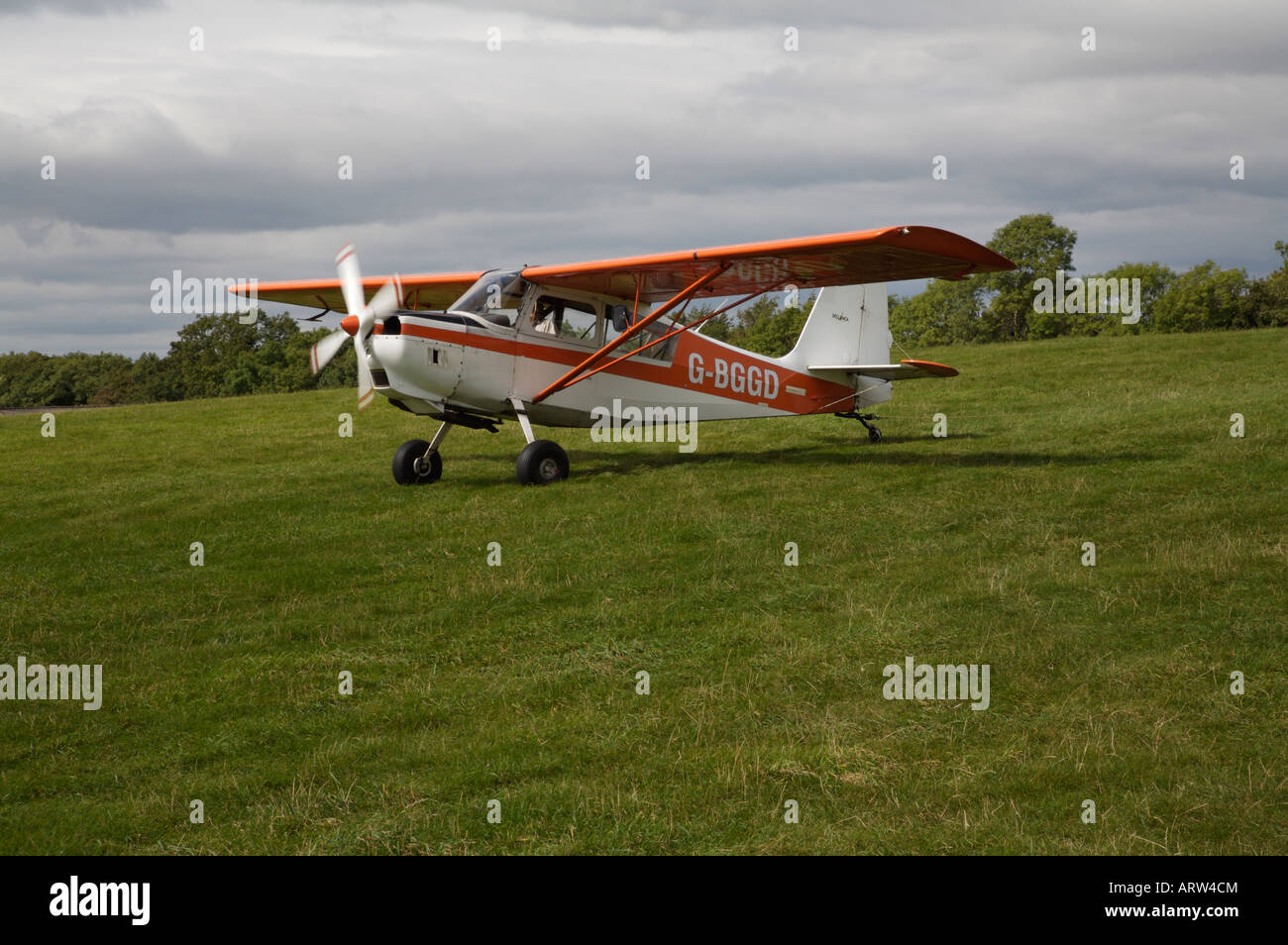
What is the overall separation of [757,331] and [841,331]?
2830 inches

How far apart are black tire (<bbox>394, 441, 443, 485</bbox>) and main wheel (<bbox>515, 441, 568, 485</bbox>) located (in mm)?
1706

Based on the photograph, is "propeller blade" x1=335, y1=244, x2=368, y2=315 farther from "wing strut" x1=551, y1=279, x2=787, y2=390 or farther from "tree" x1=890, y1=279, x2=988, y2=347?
"tree" x1=890, y1=279, x2=988, y2=347

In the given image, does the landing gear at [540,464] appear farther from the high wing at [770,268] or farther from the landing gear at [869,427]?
the landing gear at [869,427]

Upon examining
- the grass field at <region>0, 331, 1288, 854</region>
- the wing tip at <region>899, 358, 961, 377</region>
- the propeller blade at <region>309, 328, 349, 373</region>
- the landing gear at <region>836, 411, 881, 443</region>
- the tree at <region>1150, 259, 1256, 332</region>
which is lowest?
the grass field at <region>0, 331, 1288, 854</region>

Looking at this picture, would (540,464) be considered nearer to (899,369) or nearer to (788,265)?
(788,265)

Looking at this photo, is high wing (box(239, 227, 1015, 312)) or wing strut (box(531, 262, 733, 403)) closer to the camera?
high wing (box(239, 227, 1015, 312))

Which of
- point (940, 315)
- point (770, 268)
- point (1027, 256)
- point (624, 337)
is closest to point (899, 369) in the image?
point (770, 268)

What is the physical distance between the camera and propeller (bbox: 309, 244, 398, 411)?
15.0 meters

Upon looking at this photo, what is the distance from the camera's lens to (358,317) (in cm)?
1495

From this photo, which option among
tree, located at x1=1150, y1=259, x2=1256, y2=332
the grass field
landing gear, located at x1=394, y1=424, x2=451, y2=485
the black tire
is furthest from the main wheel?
tree, located at x1=1150, y1=259, x2=1256, y2=332

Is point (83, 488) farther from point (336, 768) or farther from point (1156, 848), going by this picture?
point (1156, 848)

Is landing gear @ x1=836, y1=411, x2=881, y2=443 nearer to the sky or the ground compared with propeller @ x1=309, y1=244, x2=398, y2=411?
nearer to the ground

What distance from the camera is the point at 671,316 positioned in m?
18.9

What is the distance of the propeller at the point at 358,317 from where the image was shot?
15.0 metres
